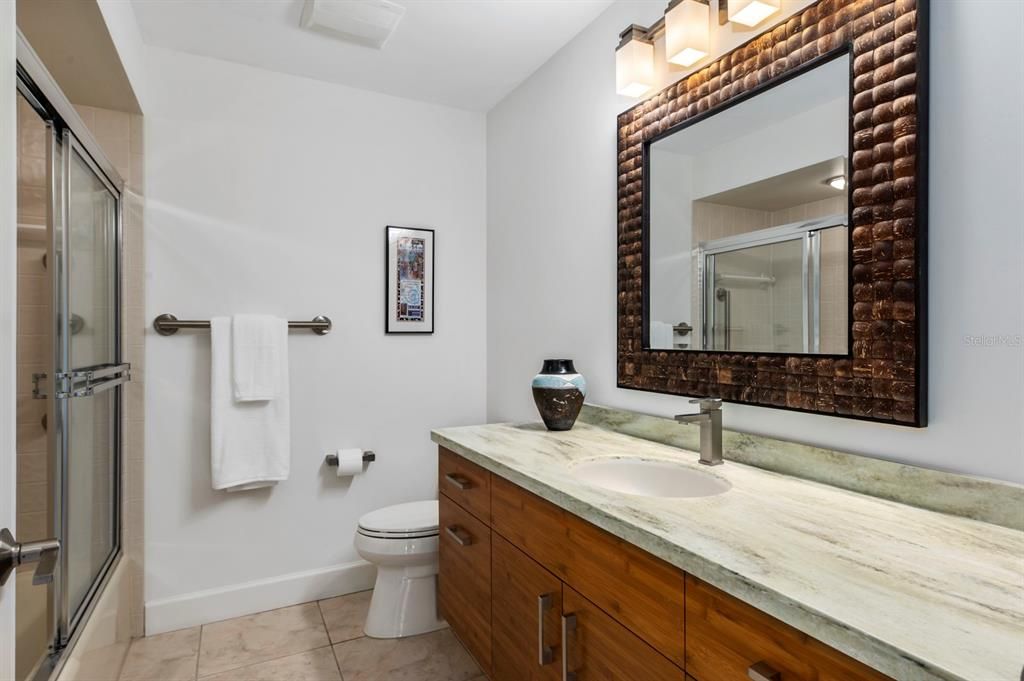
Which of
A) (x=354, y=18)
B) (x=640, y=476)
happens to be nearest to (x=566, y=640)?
(x=640, y=476)

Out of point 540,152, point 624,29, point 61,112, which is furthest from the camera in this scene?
point 540,152

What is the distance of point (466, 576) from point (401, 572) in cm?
52

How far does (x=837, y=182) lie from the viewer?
49.7 inches

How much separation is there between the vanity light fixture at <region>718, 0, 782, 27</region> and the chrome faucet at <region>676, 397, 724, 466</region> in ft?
3.14

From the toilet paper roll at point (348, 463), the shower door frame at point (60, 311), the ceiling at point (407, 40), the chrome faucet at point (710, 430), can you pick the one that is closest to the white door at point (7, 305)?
the shower door frame at point (60, 311)

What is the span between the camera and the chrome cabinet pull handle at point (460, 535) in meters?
1.75

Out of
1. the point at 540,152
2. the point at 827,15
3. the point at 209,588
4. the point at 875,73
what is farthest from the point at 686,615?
the point at 209,588

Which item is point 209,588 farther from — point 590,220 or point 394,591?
point 590,220

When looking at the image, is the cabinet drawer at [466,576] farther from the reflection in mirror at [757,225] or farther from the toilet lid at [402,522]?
the reflection in mirror at [757,225]

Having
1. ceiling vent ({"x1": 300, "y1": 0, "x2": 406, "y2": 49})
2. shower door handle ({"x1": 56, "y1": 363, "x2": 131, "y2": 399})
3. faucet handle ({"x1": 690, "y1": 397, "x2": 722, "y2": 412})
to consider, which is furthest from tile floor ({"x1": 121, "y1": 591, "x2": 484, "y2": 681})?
ceiling vent ({"x1": 300, "y1": 0, "x2": 406, "y2": 49})

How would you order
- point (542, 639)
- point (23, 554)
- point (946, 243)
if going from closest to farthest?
1. point (23, 554)
2. point (946, 243)
3. point (542, 639)

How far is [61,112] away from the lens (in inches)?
57.5

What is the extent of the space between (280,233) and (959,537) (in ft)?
8.06

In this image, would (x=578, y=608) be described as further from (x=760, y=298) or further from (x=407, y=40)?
(x=407, y=40)
